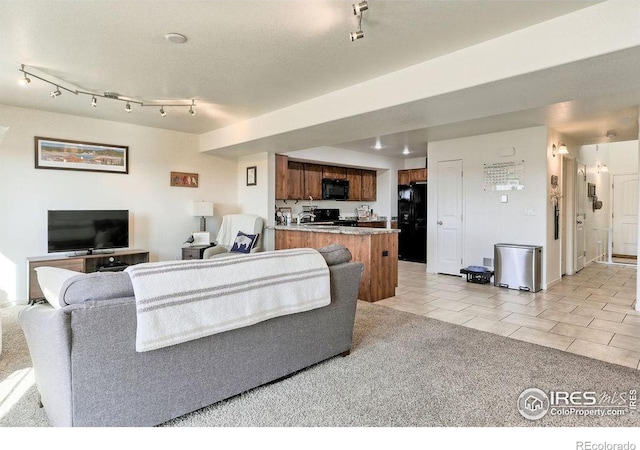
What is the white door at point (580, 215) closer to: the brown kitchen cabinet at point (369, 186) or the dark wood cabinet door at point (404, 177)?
the dark wood cabinet door at point (404, 177)

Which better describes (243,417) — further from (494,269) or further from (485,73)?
(494,269)

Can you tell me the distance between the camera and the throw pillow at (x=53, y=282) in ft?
5.56

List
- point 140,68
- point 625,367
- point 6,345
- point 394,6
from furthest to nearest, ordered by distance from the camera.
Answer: point 140,68
point 6,345
point 625,367
point 394,6

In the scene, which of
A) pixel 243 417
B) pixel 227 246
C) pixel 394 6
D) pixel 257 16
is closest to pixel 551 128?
pixel 394 6

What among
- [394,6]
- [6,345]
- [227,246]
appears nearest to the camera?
[394,6]

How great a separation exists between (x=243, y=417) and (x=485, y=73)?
114 inches

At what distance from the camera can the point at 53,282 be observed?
1.81 meters

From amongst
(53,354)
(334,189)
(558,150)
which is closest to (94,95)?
(53,354)

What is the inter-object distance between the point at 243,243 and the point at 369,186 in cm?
421

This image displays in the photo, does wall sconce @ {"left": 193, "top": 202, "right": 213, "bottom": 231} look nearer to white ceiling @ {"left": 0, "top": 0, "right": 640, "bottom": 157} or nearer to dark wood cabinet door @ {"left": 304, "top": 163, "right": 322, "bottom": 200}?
white ceiling @ {"left": 0, "top": 0, "right": 640, "bottom": 157}

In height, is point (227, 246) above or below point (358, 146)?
below

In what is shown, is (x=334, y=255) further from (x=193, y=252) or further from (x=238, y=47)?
(x=193, y=252)

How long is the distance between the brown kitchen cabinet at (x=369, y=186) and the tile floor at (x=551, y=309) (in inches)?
116

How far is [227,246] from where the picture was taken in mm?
5863
